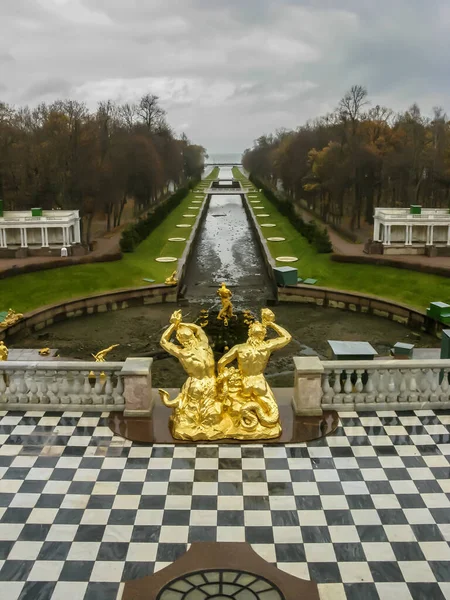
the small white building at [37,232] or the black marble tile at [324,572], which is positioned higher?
the small white building at [37,232]

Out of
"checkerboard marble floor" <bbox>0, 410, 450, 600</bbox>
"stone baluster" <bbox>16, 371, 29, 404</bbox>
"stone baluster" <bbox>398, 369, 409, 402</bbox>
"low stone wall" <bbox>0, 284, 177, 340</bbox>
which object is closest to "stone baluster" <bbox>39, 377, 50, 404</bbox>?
→ "stone baluster" <bbox>16, 371, 29, 404</bbox>

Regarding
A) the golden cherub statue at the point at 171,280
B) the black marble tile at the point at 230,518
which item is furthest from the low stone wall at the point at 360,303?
the black marble tile at the point at 230,518

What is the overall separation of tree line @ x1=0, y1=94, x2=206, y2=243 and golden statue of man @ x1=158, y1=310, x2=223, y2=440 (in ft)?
129

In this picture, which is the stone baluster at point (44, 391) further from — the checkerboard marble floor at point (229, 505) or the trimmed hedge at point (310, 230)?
the trimmed hedge at point (310, 230)

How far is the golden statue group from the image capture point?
13.5 m

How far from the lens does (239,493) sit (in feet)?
37.9

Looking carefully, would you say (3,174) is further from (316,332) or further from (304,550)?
(304,550)

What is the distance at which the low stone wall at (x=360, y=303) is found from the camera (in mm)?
31062

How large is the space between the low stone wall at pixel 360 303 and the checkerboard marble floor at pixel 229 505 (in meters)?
17.3

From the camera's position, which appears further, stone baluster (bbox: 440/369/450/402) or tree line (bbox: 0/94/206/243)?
tree line (bbox: 0/94/206/243)

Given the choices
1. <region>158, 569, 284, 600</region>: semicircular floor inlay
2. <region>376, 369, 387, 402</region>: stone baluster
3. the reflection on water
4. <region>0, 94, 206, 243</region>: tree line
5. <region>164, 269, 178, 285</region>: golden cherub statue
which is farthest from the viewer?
<region>0, 94, 206, 243</region>: tree line

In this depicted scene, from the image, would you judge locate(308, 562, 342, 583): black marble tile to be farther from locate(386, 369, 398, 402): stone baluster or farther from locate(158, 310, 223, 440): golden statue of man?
locate(386, 369, 398, 402): stone baluster

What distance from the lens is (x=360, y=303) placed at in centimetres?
3481

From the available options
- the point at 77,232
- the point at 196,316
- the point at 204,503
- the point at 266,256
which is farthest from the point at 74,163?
the point at 204,503
